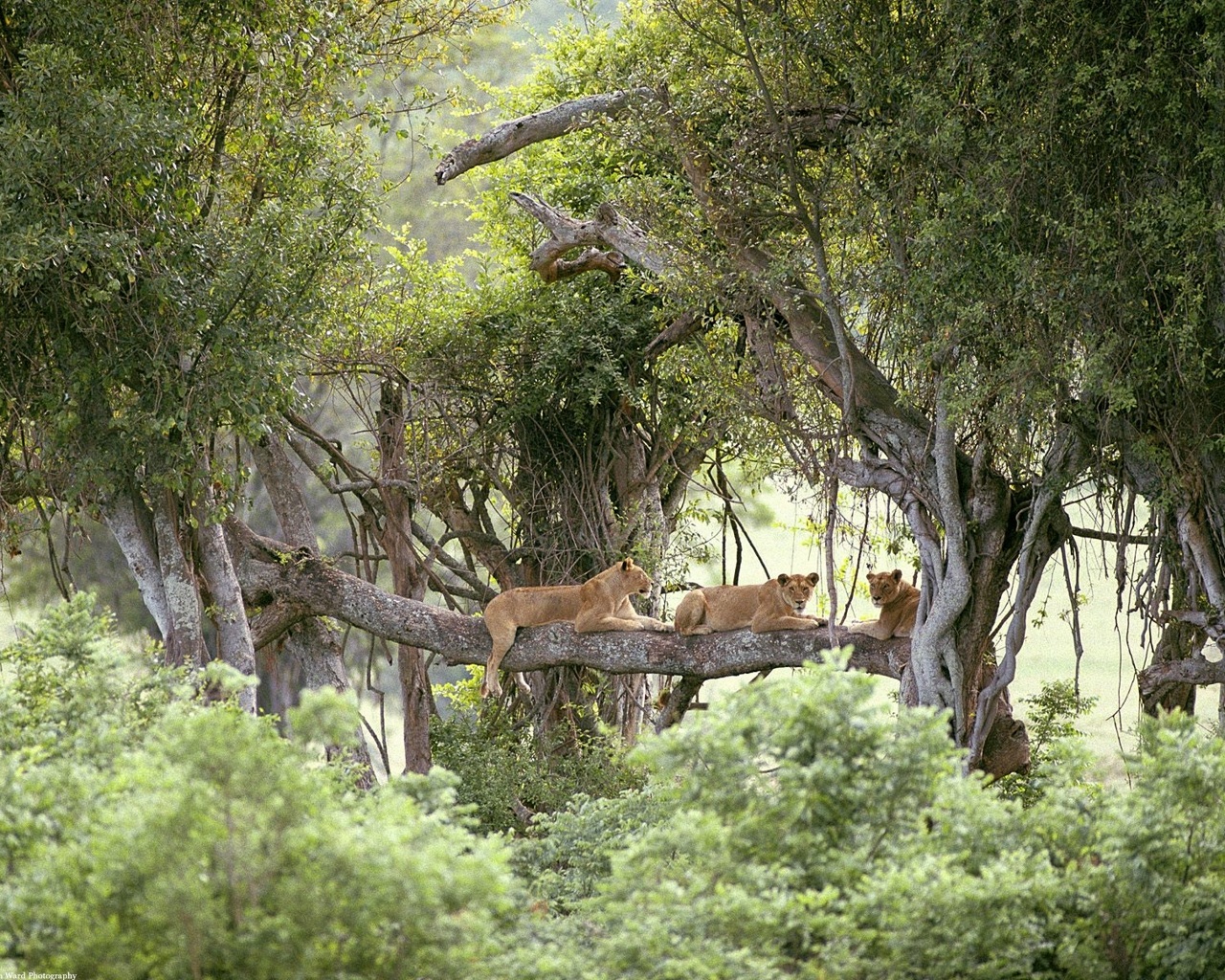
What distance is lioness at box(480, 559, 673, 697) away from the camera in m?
9.16

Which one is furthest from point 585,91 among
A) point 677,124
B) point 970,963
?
point 970,963

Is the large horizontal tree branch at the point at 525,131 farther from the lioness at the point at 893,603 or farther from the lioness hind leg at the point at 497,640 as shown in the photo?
the lioness at the point at 893,603

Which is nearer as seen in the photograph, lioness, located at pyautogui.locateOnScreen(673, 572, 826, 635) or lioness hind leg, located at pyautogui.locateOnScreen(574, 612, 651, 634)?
lioness, located at pyautogui.locateOnScreen(673, 572, 826, 635)

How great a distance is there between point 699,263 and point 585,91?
433cm

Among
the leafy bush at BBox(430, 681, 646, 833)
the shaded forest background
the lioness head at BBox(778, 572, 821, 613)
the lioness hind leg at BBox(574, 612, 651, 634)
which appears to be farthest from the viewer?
the leafy bush at BBox(430, 681, 646, 833)

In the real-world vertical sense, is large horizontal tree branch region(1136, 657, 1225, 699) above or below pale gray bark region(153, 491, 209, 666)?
below

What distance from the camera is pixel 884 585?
862 centimetres

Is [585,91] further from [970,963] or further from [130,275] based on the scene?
[970,963]

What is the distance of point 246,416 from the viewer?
8172 millimetres

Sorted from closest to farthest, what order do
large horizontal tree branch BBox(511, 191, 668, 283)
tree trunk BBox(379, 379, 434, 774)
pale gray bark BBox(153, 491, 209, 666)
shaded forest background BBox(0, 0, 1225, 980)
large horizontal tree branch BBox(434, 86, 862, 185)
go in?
1. shaded forest background BBox(0, 0, 1225, 980)
2. large horizontal tree branch BBox(434, 86, 862, 185)
3. pale gray bark BBox(153, 491, 209, 666)
4. large horizontal tree branch BBox(511, 191, 668, 283)
5. tree trunk BBox(379, 379, 434, 774)

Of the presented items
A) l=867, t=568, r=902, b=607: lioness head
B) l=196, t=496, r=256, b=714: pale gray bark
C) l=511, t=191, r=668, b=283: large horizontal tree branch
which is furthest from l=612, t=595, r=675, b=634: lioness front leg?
l=196, t=496, r=256, b=714: pale gray bark

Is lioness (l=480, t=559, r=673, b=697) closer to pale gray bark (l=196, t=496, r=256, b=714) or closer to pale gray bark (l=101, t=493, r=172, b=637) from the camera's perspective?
pale gray bark (l=196, t=496, r=256, b=714)

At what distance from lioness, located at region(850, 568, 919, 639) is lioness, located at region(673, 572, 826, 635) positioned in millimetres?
390

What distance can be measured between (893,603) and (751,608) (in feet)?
3.23
